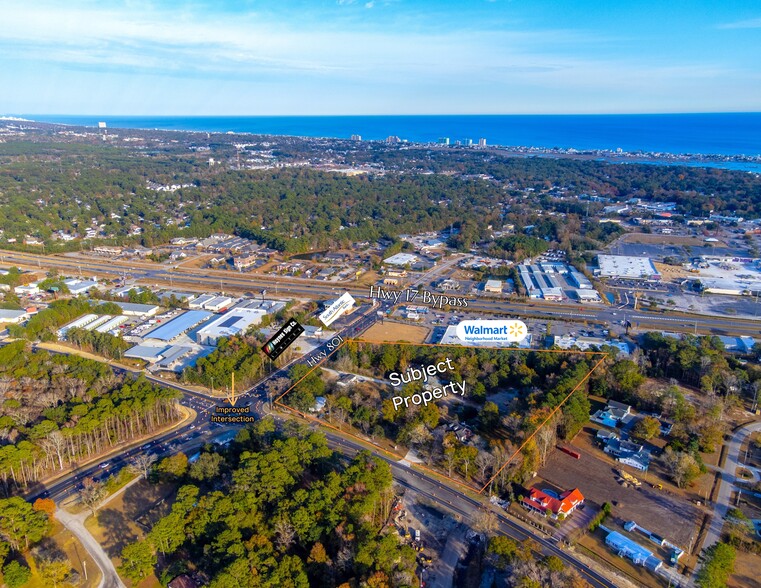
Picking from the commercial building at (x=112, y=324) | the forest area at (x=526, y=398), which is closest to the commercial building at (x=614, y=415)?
the forest area at (x=526, y=398)

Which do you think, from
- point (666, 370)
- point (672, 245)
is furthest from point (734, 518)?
point (672, 245)

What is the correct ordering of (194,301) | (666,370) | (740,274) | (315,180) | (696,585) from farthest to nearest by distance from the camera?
(315,180), (740,274), (194,301), (666,370), (696,585)

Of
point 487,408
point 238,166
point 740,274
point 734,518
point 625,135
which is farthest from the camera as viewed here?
point 625,135

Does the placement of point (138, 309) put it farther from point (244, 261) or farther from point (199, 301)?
point (244, 261)

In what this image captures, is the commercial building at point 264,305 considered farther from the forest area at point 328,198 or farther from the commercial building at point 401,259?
the forest area at point 328,198

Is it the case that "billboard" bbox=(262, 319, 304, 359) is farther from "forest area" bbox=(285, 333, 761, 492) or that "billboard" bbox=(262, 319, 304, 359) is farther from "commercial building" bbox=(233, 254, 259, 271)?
"commercial building" bbox=(233, 254, 259, 271)

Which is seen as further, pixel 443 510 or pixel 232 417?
pixel 232 417

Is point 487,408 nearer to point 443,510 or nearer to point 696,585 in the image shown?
point 443,510
